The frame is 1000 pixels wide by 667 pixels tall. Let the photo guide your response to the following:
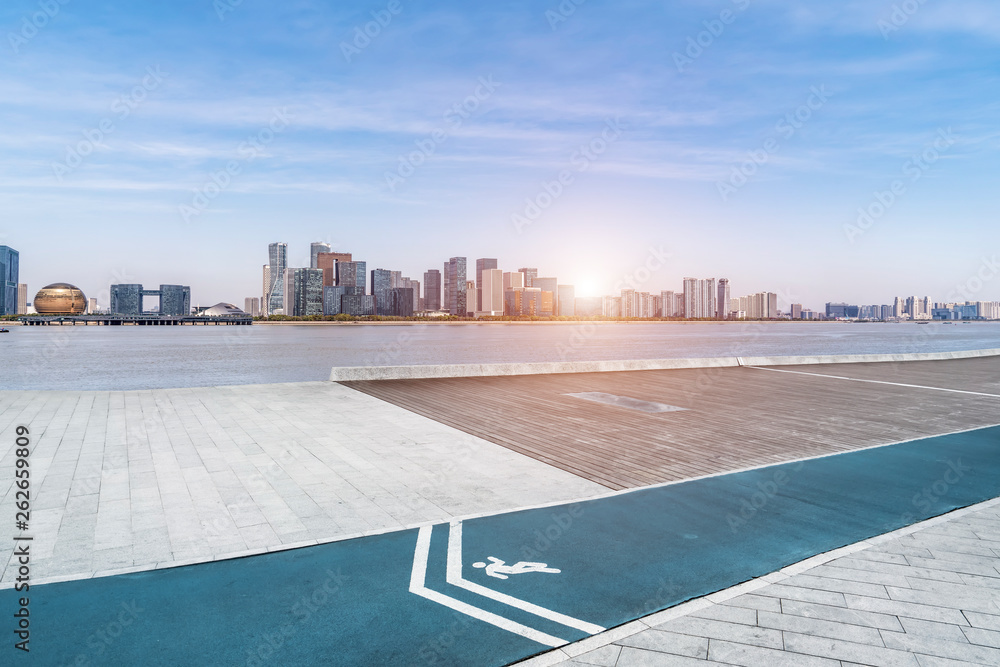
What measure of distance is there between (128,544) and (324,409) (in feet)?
22.7

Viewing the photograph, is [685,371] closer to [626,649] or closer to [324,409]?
→ [324,409]

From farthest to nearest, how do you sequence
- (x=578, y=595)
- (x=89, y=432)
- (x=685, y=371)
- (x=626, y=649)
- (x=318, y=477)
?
(x=685, y=371), (x=89, y=432), (x=318, y=477), (x=578, y=595), (x=626, y=649)

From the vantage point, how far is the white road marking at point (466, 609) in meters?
3.66

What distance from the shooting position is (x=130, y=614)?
3.86 meters

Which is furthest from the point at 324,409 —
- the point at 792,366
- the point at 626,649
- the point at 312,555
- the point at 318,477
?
the point at 792,366

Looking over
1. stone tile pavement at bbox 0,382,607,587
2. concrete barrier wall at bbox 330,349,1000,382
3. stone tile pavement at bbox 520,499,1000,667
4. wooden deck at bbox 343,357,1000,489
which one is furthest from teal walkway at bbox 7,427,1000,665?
concrete barrier wall at bbox 330,349,1000,382

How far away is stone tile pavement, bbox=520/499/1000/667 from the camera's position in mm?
3459

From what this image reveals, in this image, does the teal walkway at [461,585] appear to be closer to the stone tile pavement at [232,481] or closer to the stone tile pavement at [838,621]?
the stone tile pavement at [838,621]

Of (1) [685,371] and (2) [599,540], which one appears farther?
(1) [685,371]

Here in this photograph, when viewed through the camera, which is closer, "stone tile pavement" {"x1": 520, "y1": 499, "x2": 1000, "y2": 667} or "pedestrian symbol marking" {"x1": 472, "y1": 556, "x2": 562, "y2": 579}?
"stone tile pavement" {"x1": 520, "y1": 499, "x2": 1000, "y2": 667}

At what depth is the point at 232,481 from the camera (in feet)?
22.6

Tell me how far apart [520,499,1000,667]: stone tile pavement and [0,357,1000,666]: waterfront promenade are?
0.02 meters

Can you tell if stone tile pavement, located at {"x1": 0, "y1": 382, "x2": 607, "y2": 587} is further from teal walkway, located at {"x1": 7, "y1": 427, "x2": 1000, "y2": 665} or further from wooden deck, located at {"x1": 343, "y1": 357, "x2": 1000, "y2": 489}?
wooden deck, located at {"x1": 343, "y1": 357, "x2": 1000, "y2": 489}

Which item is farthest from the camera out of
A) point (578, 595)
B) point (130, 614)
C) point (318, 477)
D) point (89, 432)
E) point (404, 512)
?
point (89, 432)
